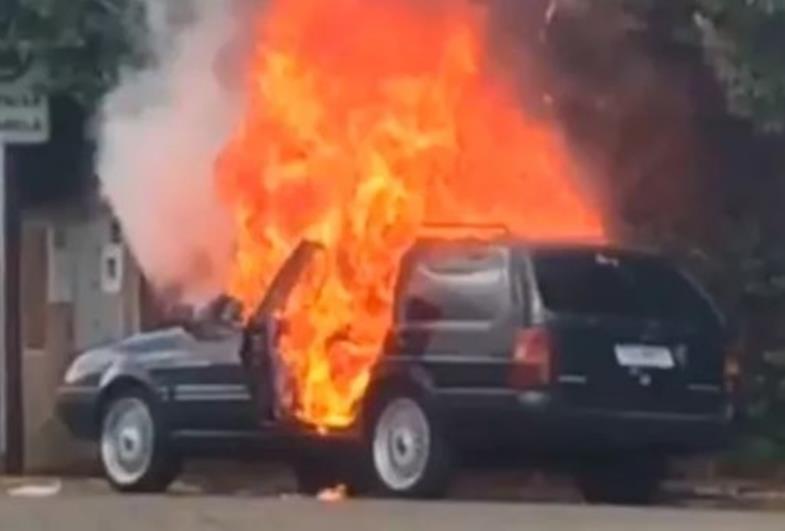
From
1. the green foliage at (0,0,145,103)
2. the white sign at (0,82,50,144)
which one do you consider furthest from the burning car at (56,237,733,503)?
the white sign at (0,82,50,144)

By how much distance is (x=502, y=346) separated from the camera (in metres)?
22.4

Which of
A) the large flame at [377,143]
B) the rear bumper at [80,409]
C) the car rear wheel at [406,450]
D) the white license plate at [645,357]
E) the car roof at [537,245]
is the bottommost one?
the car rear wheel at [406,450]

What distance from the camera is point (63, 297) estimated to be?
2936cm

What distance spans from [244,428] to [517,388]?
2.41 m

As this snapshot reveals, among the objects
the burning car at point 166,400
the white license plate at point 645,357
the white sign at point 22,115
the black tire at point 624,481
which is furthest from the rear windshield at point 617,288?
the white sign at point 22,115

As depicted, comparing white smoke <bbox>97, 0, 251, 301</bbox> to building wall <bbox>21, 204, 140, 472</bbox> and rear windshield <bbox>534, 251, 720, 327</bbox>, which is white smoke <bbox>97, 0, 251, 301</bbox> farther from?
rear windshield <bbox>534, 251, 720, 327</bbox>

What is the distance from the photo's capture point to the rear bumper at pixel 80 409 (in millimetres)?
24766

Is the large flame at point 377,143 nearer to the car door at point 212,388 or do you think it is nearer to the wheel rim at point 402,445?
the car door at point 212,388

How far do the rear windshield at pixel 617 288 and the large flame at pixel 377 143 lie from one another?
1.46 m

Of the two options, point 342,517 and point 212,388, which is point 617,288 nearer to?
point 212,388

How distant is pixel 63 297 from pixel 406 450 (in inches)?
284

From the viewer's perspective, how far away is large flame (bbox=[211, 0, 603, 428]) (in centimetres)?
2505

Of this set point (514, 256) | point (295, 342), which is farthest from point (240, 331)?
point (514, 256)

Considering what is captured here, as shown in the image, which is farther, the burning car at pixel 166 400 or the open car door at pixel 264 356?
the burning car at pixel 166 400
